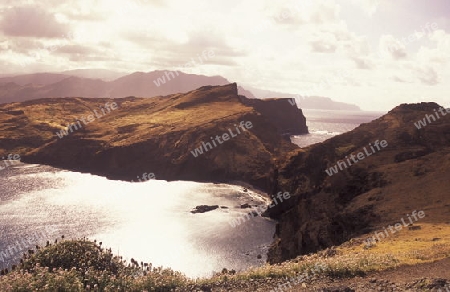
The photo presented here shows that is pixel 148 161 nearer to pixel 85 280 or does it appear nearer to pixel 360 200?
pixel 360 200

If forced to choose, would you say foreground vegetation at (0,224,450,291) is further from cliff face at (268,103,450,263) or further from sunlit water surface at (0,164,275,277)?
sunlit water surface at (0,164,275,277)

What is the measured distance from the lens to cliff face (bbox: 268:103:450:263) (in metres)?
54.3

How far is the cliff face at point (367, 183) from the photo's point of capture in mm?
54312

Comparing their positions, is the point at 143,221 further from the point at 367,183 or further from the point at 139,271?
the point at 139,271

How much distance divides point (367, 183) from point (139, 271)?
5056cm

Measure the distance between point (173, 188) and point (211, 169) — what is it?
23.1 m

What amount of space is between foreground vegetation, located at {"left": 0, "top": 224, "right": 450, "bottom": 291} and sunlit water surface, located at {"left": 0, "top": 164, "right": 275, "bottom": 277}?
4189cm

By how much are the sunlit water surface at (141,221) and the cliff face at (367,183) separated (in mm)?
11131

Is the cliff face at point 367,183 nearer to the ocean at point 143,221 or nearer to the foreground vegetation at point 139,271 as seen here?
the ocean at point 143,221

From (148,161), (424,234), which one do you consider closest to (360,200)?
(424,234)

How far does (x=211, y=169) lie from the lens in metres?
163

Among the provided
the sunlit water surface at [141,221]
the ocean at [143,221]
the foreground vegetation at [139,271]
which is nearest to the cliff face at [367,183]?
the ocean at [143,221]

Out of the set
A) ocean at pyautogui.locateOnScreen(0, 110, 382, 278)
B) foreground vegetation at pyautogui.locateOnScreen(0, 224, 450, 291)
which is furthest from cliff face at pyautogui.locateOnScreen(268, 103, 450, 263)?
foreground vegetation at pyautogui.locateOnScreen(0, 224, 450, 291)

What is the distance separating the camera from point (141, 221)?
341 ft
